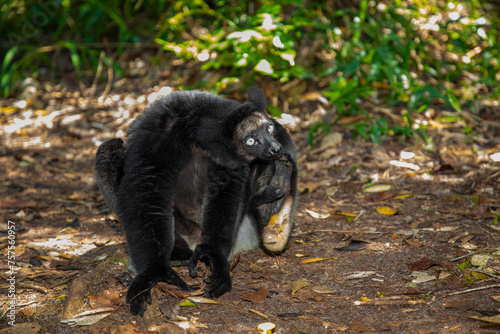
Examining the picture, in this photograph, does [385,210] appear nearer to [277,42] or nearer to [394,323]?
[394,323]

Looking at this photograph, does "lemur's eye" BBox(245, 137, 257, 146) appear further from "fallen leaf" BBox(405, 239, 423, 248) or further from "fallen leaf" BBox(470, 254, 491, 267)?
"fallen leaf" BBox(470, 254, 491, 267)

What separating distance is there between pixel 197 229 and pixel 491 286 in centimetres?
249

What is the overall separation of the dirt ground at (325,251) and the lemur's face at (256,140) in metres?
0.99

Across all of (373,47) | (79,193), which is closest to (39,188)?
(79,193)

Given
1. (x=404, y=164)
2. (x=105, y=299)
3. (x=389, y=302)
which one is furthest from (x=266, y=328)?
(x=404, y=164)

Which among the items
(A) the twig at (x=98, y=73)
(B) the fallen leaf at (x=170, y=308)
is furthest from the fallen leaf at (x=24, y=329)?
(A) the twig at (x=98, y=73)

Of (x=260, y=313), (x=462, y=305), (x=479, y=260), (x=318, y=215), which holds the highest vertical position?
(x=462, y=305)

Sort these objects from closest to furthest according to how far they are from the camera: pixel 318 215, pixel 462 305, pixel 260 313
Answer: pixel 462 305 < pixel 260 313 < pixel 318 215

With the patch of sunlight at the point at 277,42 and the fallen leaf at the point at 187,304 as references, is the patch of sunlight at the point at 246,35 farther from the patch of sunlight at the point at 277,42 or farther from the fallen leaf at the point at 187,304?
the fallen leaf at the point at 187,304

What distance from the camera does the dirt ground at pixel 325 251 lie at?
325 cm

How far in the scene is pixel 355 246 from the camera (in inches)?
167

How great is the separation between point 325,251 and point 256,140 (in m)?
1.21

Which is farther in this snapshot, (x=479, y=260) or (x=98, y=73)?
(x=98, y=73)

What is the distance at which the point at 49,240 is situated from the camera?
4.71 metres
